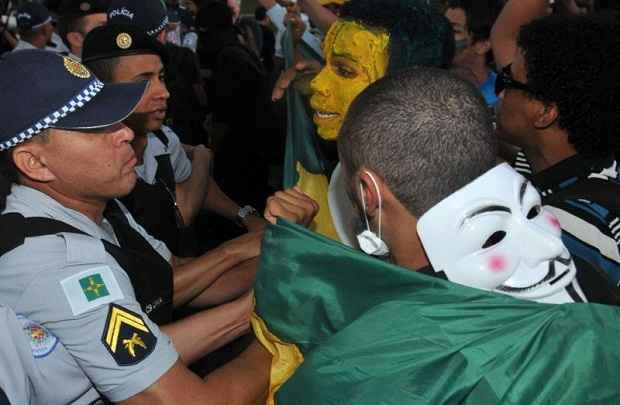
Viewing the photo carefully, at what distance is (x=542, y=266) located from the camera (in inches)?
63.5

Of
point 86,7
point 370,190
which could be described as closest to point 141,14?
point 86,7

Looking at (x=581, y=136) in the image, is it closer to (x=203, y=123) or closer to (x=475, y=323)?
(x=475, y=323)

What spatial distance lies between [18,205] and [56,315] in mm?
352

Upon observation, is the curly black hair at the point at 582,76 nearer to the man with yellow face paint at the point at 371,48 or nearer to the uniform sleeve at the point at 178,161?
the man with yellow face paint at the point at 371,48

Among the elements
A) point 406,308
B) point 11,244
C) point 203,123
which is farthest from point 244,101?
point 406,308

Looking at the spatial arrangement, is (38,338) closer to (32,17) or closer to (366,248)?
(366,248)

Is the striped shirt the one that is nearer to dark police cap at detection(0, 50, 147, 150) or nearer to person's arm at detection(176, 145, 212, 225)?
dark police cap at detection(0, 50, 147, 150)

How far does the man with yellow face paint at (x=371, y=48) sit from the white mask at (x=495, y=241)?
1.03m

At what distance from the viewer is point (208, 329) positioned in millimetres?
2164

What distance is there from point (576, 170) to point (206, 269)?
1.31 metres

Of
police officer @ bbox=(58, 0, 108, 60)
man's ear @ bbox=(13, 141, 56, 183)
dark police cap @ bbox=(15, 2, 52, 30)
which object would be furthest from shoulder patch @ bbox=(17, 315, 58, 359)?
dark police cap @ bbox=(15, 2, 52, 30)

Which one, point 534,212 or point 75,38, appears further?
point 75,38

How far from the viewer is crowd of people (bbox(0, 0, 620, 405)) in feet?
4.97

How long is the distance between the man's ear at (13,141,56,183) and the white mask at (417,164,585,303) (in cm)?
104
